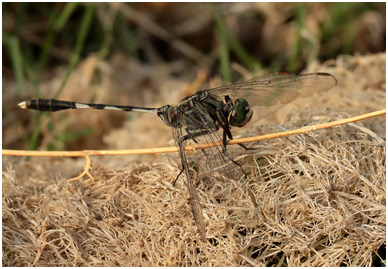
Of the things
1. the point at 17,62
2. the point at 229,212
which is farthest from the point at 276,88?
the point at 17,62

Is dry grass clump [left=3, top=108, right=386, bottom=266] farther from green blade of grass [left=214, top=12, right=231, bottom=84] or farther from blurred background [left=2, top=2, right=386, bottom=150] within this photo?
green blade of grass [left=214, top=12, right=231, bottom=84]

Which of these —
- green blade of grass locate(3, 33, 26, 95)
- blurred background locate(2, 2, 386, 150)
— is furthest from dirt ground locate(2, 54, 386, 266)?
green blade of grass locate(3, 33, 26, 95)

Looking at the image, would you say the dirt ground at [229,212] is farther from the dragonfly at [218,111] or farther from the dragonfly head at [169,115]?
the dragonfly head at [169,115]

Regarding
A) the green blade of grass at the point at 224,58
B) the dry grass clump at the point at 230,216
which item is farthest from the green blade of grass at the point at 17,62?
the dry grass clump at the point at 230,216

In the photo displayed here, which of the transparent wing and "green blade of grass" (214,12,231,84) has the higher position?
"green blade of grass" (214,12,231,84)

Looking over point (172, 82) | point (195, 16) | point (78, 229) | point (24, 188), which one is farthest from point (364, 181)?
point (195, 16)

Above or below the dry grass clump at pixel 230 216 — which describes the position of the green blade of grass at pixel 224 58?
above

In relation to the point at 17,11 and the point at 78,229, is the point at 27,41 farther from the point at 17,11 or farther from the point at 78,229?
the point at 78,229
